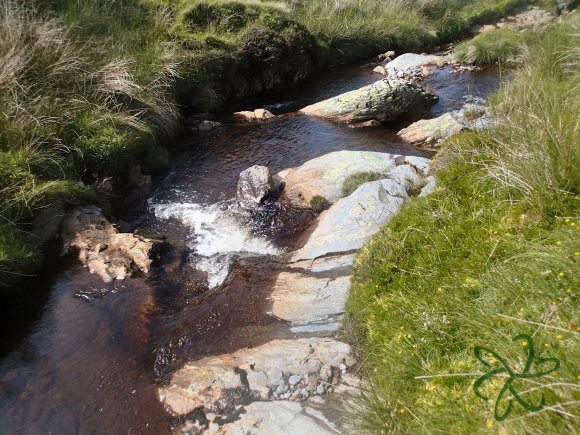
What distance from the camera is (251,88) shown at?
1287 cm

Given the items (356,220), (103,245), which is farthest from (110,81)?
(356,220)

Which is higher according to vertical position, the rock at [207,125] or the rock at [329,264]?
the rock at [207,125]

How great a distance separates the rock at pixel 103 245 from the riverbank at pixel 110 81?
0.26 metres

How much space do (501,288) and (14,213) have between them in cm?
555

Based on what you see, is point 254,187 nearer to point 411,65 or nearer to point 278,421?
point 278,421

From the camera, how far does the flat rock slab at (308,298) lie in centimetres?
429

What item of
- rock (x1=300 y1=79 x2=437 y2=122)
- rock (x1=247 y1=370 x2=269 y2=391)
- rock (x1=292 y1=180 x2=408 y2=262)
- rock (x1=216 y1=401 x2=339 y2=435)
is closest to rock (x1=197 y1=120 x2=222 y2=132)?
rock (x1=300 y1=79 x2=437 y2=122)

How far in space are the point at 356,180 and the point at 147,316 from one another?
3.71 meters

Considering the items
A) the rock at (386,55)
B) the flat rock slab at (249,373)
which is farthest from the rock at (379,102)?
the flat rock slab at (249,373)

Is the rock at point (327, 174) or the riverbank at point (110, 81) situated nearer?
the riverbank at point (110, 81)

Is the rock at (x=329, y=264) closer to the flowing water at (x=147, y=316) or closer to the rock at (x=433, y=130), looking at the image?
the flowing water at (x=147, y=316)

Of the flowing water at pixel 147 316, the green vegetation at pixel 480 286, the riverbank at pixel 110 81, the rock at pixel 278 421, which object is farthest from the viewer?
the riverbank at pixel 110 81

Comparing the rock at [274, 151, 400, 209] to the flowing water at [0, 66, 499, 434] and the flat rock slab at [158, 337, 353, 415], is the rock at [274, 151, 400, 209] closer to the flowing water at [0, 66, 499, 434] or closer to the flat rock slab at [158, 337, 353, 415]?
the flowing water at [0, 66, 499, 434]

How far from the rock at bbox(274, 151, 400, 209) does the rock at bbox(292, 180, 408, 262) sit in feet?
3.49
